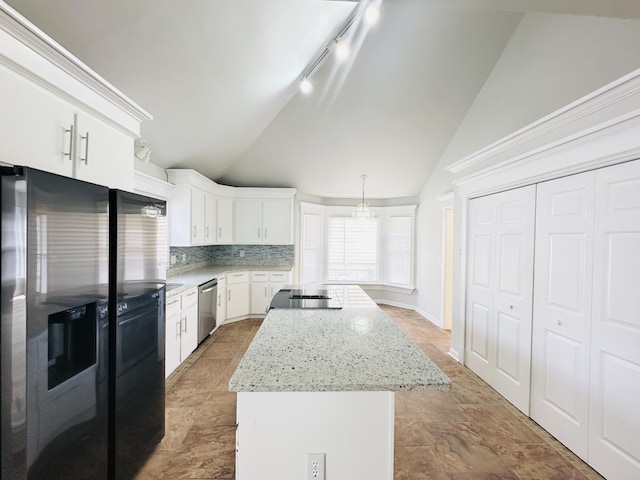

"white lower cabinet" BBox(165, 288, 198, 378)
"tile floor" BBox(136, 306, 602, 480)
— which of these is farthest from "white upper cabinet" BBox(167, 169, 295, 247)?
"tile floor" BBox(136, 306, 602, 480)

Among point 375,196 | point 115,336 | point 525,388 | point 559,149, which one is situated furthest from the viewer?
point 375,196

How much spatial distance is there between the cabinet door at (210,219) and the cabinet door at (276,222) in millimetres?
890

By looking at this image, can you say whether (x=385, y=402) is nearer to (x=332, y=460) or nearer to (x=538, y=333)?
(x=332, y=460)

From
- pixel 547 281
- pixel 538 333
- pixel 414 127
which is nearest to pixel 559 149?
pixel 547 281

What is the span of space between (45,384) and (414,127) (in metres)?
4.74

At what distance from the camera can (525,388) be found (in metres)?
2.64

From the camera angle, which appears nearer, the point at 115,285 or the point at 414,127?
the point at 115,285

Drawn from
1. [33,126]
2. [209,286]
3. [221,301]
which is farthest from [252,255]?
[33,126]

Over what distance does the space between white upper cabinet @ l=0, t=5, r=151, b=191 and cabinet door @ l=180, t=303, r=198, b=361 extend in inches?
81.4

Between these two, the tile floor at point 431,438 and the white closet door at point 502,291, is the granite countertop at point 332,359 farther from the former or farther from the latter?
the white closet door at point 502,291

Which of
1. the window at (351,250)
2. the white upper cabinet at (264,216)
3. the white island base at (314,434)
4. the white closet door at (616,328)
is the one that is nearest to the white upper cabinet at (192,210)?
the white upper cabinet at (264,216)

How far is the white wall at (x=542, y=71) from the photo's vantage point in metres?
2.08

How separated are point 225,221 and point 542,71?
469 cm

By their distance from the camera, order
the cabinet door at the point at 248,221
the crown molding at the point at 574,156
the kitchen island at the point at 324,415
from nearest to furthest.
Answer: the kitchen island at the point at 324,415, the crown molding at the point at 574,156, the cabinet door at the point at 248,221
